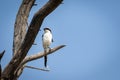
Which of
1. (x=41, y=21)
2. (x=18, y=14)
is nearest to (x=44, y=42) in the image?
(x=18, y=14)

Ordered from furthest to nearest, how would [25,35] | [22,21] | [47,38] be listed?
[47,38], [22,21], [25,35]

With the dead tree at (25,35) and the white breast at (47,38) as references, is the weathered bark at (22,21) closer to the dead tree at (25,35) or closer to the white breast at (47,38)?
the dead tree at (25,35)

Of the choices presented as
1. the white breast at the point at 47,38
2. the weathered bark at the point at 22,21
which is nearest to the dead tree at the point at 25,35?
the weathered bark at the point at 22,21

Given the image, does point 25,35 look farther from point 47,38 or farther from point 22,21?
point 47,38

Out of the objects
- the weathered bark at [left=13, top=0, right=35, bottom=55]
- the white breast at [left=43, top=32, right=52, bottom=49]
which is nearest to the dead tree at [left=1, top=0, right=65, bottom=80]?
the weathered bark at [left=13, top=0, right=35, bottom=55]

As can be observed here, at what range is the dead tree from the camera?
15.4 ft

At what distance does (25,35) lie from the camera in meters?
5.12

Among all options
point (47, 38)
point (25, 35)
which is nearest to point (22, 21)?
point (25, 35)

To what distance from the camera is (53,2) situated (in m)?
4.53

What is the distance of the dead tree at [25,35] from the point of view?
470cm

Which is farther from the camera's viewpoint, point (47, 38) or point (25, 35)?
point (47, 38)

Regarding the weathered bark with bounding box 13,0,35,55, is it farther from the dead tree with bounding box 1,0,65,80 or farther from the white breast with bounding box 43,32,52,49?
the white breast with bounding box 43,32,52,49

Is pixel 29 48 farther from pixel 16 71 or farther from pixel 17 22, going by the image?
pixel 17 22

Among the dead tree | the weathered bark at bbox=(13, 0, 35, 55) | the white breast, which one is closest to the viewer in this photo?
the dead tree
